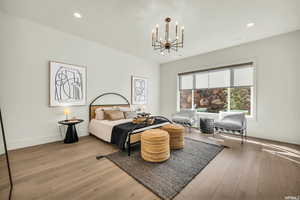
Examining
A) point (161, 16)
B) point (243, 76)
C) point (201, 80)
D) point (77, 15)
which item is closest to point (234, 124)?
point (243, 76)

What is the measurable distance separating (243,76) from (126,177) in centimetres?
451

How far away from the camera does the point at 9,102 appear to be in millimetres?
2617

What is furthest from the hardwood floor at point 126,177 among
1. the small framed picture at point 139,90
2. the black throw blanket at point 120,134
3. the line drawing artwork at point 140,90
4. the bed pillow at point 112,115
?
the line drawing artwork at point 140,90

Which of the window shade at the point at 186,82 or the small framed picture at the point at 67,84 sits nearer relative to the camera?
the small framed picture at the point at 67,84

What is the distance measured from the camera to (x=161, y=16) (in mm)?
2623

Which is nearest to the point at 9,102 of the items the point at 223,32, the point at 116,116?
the point at 116,116

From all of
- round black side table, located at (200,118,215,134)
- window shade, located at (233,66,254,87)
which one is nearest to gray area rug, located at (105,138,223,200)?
round black side table, located at (200,118,215,134)

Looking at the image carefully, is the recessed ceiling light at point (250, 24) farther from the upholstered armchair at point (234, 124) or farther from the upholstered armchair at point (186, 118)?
the upholstered armchair at point (186, 118)

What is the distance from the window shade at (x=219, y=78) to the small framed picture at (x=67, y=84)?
4.48m

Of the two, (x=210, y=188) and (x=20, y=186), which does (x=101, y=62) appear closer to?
(x=20, y=186)

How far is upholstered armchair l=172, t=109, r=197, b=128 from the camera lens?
425cm

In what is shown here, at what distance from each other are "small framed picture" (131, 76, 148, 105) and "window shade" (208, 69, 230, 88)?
2.69 metres

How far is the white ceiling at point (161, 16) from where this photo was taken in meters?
2.28

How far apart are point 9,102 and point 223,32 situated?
537cm
